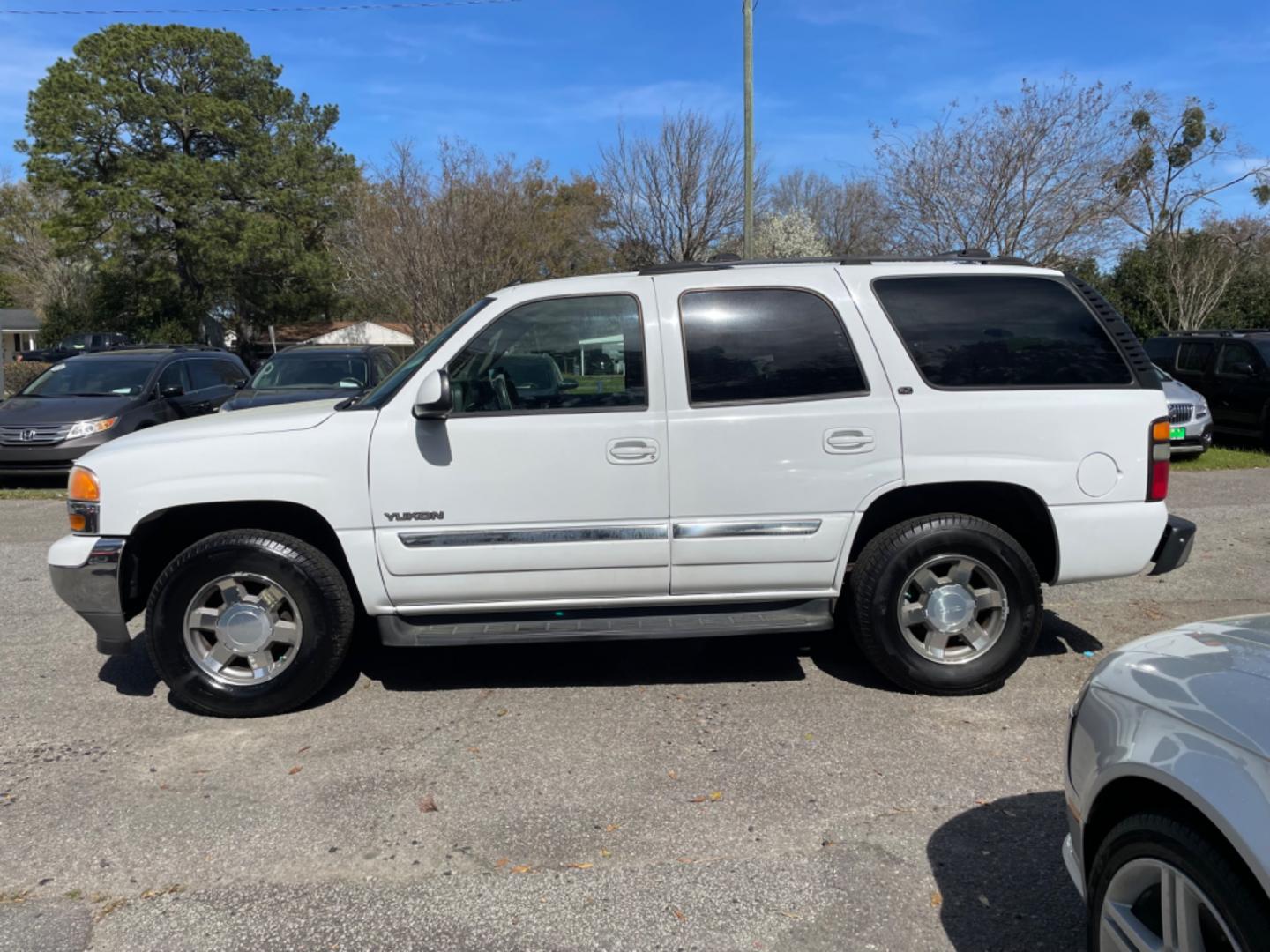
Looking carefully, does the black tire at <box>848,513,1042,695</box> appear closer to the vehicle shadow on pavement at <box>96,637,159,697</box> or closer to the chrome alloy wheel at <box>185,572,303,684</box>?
the chrome alloy wheel at <box>185,572,303,684</box>

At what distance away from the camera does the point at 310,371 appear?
12.2 meters

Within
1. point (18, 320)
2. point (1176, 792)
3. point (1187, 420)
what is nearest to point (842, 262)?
point (1176, 792)

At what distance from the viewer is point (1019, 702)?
4574mm

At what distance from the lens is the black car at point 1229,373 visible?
1345 cm

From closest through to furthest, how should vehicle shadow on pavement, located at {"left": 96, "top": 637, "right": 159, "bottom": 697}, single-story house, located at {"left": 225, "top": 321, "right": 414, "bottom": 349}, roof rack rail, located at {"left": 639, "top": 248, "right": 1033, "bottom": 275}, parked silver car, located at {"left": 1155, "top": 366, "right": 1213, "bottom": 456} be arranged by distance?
1. roof rack rail, located at {"left": 639, "top": 248, "right": 1033, "bottom": 275}
2. vehicle shadow on pavement, located at {"left": 96, "top": 637, "right": 159, "bottom": 697}
3. parked silver car, located at {"left": 1155, "top": 366, "right": 1213, "bottom": 456}
4. single-story house, located at {"left": 225, "top": 321, "right": 414, "bottom": 349}

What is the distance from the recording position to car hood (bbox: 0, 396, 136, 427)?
11.0 metres

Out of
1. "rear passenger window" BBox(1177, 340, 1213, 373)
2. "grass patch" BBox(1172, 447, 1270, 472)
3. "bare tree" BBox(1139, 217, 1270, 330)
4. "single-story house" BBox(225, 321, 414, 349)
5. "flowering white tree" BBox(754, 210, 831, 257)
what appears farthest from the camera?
"single-story house" BBox(225, 321, 414, 349)

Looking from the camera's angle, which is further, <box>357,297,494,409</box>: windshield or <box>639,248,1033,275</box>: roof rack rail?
<box>639,248,1033,275</box>: roof rack rail

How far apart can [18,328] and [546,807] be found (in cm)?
5582

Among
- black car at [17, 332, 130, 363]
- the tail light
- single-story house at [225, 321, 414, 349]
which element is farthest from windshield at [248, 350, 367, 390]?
single-story house at [225, 321, 414, 349]

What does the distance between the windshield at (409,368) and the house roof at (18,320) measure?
51534 mm

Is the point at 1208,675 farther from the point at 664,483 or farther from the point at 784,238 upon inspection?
the point at 784,238

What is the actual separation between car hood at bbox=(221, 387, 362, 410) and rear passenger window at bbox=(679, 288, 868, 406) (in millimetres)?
7088

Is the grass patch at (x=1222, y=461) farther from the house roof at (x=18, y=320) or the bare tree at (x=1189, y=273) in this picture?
the house roof at (x=18, y=320)
